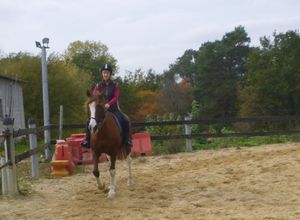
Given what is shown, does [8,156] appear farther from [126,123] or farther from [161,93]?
[161,93]

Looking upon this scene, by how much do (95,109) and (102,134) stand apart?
0.57 meters

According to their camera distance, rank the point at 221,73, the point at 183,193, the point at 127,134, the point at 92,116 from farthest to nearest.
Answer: the point at 221,73 < the point at 127,134 < the point at 183,193 < the point at 92,116

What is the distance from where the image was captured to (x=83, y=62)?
214ft

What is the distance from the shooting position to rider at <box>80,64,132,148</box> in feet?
28.7

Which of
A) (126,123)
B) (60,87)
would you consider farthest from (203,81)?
(126,123)

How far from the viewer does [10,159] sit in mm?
8617

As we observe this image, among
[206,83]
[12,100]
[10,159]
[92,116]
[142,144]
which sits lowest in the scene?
[142,144]

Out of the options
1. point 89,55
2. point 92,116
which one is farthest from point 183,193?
point 89,55

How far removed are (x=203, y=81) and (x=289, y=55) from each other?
13.2 metres

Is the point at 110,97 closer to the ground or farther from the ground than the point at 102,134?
farther from the ground

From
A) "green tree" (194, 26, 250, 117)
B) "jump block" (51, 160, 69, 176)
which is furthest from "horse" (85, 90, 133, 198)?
"green tree" (194, 26, 250, 117)

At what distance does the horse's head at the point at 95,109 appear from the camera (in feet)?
26.2

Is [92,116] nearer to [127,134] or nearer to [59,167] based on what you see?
[127,134]

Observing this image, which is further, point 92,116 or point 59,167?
point 59,167
